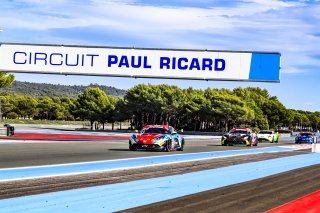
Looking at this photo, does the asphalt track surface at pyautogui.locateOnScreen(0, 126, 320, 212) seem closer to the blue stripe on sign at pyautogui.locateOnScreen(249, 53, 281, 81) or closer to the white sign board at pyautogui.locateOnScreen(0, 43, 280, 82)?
the blue stripe on sign at pyautogui.locateOnScreen(249, 53, 281, 81)

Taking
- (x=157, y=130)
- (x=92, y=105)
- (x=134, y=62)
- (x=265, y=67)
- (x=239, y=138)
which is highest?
(x=134, y=62)

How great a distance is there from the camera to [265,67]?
86.4ft

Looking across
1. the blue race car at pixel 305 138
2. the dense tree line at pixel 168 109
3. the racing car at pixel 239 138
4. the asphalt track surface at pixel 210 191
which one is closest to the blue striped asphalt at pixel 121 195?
the asphalt track surface at pixel 210 191

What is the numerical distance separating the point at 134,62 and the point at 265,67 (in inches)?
265

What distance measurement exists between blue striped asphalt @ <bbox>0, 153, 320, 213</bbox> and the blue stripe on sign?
41.2 ft

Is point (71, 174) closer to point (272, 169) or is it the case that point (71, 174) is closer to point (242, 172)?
point (242, 172)

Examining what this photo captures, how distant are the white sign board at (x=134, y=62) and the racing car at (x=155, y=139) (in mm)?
3978

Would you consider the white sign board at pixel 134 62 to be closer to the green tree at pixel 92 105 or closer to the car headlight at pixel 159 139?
the car headlight at pixel 159 139

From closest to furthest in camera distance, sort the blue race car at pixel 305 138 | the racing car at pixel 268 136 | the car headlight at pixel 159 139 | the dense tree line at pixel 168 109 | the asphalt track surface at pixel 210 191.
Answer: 1. the asphalt track surface at pixel 210 191
2. the car headlight at pixel 159 139
3. the racing car at pixel 268 136
4. the blue race car at pixel 305 138
5. the dense tree line at pixel 168 109

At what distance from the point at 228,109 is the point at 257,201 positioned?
85.2 m

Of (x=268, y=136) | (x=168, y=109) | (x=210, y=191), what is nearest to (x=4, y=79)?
(x=268, y=136)

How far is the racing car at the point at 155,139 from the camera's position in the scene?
77.1ft

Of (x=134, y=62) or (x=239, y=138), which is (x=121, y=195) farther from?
(x=239, y=138)

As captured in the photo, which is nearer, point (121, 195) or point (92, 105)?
point (121, 195)
